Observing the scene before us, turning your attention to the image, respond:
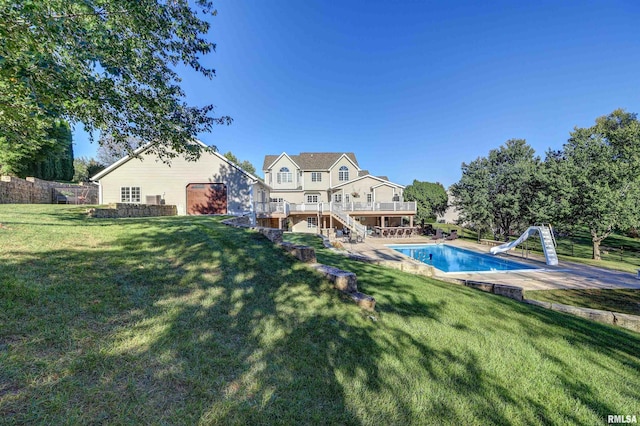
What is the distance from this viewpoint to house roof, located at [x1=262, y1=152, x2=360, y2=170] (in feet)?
92.0

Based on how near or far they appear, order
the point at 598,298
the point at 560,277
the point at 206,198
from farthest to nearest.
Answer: the point at 206,198, the point at 560,277, the point at 598,298

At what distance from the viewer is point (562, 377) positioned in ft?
9.76

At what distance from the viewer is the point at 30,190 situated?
52.6 feet

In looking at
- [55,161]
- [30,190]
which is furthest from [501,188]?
A: [55,161]

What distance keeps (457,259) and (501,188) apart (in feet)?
29.0

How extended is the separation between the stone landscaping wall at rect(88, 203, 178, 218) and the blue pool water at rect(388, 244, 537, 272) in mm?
16142

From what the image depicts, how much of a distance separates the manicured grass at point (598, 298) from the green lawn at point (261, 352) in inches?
172

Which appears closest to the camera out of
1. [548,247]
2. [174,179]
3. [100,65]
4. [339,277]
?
[339,277]

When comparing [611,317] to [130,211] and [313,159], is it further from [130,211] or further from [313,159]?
[313,159]

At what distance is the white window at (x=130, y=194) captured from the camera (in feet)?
54.0

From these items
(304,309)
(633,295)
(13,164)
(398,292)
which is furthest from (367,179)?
(13,164)

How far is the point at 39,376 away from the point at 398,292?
16.6 ft

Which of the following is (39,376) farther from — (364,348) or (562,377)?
(562,377)

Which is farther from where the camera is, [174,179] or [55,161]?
[55,161]
